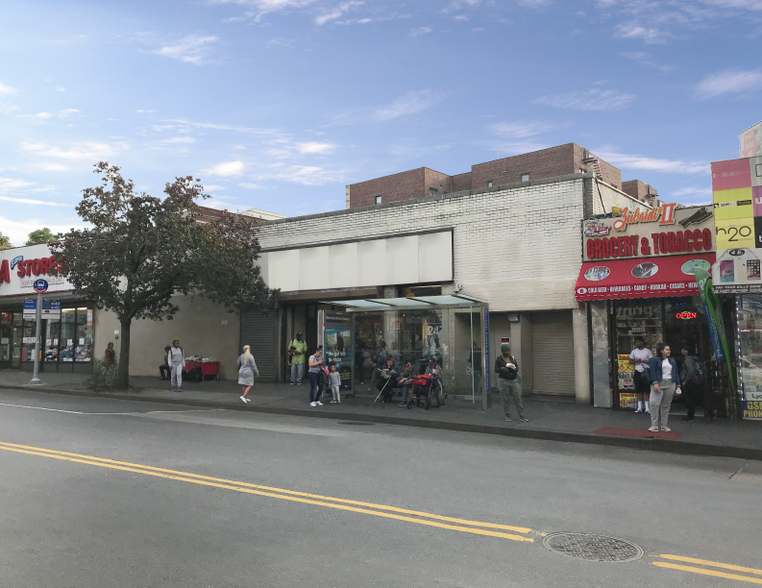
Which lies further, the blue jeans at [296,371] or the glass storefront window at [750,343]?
the blue jeans at [296,371]

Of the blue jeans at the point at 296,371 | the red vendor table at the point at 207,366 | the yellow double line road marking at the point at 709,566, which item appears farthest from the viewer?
the red vendor table at the point at 207,366

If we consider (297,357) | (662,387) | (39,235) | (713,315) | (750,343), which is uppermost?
(39,235)

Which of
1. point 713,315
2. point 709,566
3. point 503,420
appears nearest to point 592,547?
point 709,566

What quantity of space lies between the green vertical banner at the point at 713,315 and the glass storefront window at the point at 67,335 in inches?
1046

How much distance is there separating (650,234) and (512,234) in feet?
12.3

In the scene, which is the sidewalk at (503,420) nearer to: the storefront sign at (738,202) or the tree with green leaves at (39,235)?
the storefront sign at (738,202)

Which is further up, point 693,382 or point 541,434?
point 693,382

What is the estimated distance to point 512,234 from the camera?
1745 centimetres

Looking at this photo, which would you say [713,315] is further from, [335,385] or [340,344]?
[340,344]

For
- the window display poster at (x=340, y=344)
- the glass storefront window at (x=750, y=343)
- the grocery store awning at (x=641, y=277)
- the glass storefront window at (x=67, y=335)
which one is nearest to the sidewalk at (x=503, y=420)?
the window display poster at (x=340, y=344)

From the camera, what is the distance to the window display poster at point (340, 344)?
1730 cm

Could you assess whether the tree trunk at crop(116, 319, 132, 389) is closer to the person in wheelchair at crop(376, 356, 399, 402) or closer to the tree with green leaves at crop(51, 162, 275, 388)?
the tree with green leaves at crop(51, 162, 275, 388)

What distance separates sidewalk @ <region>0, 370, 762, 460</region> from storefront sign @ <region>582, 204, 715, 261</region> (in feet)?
12.8

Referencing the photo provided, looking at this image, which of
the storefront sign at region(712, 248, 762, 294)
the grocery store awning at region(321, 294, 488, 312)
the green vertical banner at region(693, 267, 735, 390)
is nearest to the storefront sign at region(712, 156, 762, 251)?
the storefront sign at region(712, 248, 762, 294)
